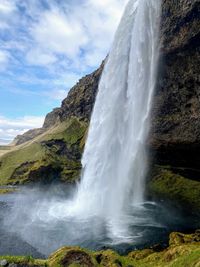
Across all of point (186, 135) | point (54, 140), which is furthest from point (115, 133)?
point (54, 140)

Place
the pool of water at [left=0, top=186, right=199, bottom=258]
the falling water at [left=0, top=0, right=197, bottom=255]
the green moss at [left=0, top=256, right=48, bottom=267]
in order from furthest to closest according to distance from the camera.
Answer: the falling water at [left=0, top=0, right=197, bottom=255] < the pool of water at [left=0, top=186, right=199, bottom=258] < the green moss at [left=0, top=256, right=48, bottom=267]

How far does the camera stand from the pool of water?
43875 mm

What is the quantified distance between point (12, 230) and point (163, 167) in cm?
4710

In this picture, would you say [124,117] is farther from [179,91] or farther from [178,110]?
[179,91]

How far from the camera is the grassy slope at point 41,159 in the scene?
158 m

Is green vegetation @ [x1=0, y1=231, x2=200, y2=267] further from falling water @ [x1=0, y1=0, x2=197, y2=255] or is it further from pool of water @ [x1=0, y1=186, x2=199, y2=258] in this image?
falling water @ [x1=0, y1=0, x2=197, y2=255]

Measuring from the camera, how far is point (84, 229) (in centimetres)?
5172

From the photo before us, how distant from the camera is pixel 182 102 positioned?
75.5m

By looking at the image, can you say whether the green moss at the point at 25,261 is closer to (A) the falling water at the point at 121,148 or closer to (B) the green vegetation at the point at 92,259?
(B) the green vegetation at the point at 92,259

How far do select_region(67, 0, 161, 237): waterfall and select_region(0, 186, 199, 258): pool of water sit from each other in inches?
323

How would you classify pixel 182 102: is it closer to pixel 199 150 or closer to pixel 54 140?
pixel 199 150

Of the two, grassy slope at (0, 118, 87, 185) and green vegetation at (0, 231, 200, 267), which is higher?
grassy slope at (0, 118, 87, 185)

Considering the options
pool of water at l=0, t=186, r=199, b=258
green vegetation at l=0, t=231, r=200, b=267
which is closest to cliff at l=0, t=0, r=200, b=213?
pool of water at l=0, t=186, r=199, b=258

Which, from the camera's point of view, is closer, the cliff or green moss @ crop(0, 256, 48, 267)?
green moss @ crop(0, 256, 48, 267)
